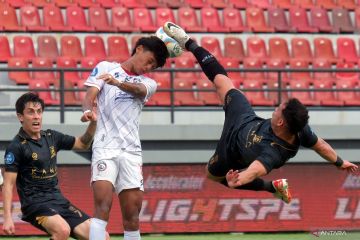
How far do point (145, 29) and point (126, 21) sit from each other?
436 mm

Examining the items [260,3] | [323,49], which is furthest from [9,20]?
[323,49]

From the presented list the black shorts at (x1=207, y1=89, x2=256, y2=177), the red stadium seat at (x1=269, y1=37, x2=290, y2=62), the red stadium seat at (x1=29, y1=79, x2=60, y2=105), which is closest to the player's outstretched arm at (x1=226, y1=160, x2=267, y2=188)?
the black shorts at (x1=207, y1=89, x2=256, y2=177)

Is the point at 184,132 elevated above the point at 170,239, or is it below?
above

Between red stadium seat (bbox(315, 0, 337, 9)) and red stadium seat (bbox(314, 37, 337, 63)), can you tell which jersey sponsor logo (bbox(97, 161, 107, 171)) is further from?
red stadium seat (bbox(315, 0, 337, 9))

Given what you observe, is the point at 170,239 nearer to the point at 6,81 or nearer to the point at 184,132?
the point at 184,132

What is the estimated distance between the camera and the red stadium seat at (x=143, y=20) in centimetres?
1914

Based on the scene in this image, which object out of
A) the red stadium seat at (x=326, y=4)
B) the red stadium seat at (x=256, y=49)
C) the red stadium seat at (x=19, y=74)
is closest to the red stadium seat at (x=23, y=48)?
the red stadium seat at (x=19, y=74)

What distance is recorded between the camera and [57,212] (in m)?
9.19

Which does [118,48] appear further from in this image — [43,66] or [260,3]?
[260,3]

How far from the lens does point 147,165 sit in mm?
14102

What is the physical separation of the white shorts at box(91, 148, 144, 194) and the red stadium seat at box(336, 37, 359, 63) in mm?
10510

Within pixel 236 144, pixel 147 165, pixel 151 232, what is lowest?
pixel 151 232

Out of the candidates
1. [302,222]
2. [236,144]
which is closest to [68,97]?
[302,222]

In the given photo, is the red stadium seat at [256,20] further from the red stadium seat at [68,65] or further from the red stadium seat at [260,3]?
the red stadium seat at [68,65]
